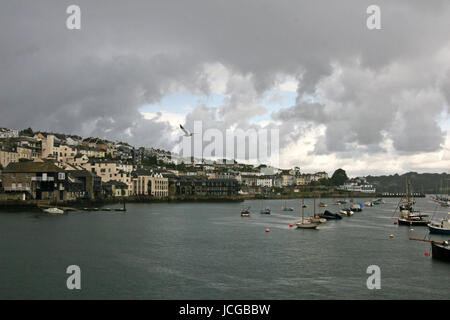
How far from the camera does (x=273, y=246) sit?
114 ft

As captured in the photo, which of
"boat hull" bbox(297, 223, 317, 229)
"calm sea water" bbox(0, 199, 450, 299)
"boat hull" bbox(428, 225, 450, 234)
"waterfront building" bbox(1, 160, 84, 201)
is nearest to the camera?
"calm sea water" bbox(0, 199, 450, 299)

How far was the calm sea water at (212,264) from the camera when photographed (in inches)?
834

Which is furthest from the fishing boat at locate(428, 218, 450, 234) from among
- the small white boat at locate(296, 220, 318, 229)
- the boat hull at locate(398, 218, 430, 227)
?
the small white boat at locate(296, 220, 318, 229)

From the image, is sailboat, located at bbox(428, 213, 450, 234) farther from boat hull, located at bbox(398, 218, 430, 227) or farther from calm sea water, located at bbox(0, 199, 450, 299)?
boat hull, located at bbox(398, 218, 430, 227)

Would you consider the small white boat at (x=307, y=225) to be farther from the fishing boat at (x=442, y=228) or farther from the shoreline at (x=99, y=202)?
the shoreline at (x=99, y=202)

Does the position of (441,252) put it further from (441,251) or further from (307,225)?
(307,225)

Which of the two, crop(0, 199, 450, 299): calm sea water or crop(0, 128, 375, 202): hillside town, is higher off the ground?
crop(0, 128, 375, 202): hillside town

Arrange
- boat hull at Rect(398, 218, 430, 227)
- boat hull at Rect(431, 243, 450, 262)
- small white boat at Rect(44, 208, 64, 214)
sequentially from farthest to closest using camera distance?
small white boat at Rect(44, 208, 64, 214) → boat hull at Rect(398, 218, 430, 227) → boat hull at Rect(431, 243, 450, 262)

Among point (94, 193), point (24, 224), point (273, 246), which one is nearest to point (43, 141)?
point (94, 193)

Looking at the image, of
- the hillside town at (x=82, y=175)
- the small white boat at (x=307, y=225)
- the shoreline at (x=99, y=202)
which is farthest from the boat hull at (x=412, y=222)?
the hillside town at (x=82, y=175)

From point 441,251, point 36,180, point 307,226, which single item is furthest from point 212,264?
point 36,180

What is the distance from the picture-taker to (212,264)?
89.1ft

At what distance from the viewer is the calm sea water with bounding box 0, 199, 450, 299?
21.2 metres
